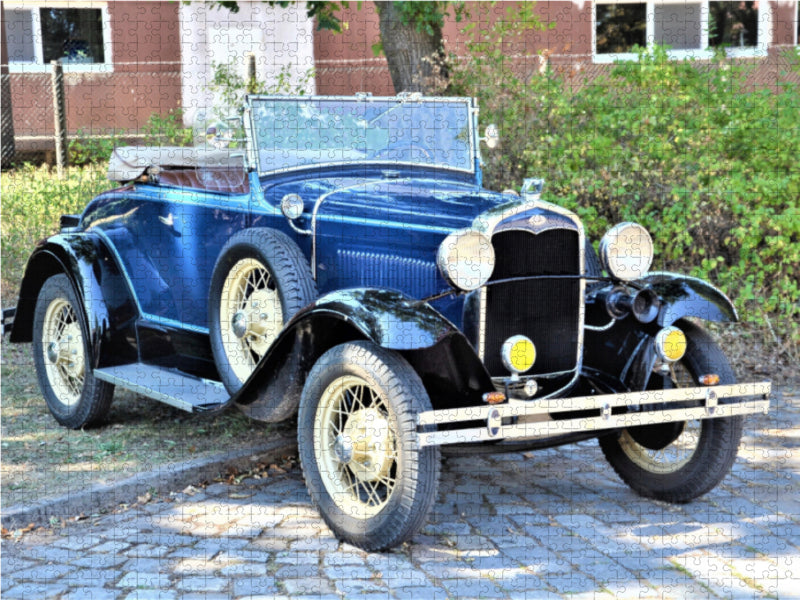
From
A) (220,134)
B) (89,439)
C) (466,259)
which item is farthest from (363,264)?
(89,439)

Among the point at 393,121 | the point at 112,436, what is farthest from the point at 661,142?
the point at 112,436

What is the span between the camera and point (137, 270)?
5312 millimetres

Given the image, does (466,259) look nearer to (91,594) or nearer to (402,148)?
(402,148)

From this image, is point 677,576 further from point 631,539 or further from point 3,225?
point 3,225

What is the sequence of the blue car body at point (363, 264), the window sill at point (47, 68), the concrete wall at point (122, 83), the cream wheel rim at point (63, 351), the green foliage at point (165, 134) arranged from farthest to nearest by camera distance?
the window sill at point (47, 68)
the concrete wall at point (122, 83)
the green foliage at point (165, 134)
the cream wheel rim at point (63, 351)
the blue car body at point (363, 264)

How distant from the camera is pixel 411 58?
8.20m

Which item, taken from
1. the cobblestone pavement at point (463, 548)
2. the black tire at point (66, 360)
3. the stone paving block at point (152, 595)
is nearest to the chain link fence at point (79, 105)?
the black tire at point (66, 360)

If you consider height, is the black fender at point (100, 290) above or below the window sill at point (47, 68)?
below

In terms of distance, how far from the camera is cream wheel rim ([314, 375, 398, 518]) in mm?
3607

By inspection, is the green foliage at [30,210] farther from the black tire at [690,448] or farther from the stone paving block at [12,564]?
the black tire at [690,448]

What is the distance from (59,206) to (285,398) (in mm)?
5495

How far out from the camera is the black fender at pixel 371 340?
3.51 metres

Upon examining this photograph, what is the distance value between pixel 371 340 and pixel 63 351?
2.65 metres

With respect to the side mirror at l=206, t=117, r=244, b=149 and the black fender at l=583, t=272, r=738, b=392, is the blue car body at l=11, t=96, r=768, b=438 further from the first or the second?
the side mirror at l=206, t=117, r=244, b=149
